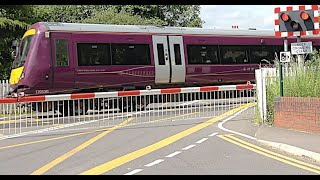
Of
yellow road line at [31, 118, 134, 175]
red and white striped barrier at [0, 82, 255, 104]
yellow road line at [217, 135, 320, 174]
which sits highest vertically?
red and white striped barrier at [0, 82, 255, 104]

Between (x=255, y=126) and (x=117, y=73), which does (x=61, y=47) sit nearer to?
(x=117, y=73)

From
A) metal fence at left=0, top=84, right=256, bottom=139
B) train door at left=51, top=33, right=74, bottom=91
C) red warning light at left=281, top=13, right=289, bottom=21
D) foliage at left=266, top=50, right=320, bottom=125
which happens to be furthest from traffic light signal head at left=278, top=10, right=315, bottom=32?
train door at left=51, top=33, right=74, bottom=91

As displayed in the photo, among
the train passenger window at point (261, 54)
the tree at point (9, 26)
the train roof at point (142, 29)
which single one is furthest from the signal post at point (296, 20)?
the tree at point (9, 26)

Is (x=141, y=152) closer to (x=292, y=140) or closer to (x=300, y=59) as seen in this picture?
(x=292, y=140)

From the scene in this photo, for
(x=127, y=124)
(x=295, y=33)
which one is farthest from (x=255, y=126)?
(x=127, y=124)

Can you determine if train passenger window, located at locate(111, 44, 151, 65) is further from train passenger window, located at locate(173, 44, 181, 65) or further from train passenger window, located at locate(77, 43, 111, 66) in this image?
train passenger window, located at locate(173, 44, 181, 65)

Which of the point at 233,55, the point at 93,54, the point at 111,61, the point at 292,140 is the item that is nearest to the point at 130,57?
the point at 111,61

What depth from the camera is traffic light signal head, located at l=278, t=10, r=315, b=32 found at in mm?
12945

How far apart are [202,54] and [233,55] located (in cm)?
177

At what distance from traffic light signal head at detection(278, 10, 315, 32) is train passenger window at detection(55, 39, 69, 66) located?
8.50 meters

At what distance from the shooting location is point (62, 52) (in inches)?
709

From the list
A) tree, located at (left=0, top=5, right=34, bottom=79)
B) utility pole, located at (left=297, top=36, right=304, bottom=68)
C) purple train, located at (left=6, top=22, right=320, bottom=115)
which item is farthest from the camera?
tree, located at (left=0, top=5, right=34, bottom=79)

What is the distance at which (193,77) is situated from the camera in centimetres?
2105

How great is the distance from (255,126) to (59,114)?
248 inches
